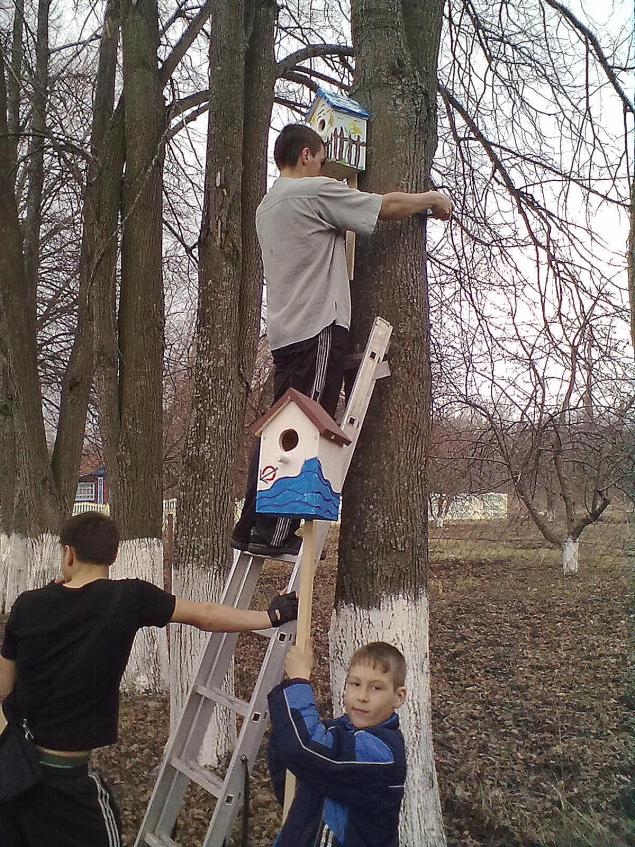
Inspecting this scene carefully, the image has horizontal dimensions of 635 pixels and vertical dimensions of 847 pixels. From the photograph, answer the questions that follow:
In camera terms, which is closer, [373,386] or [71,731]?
[71,731]

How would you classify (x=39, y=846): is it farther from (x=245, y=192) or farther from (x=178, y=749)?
(x=245, y=192)

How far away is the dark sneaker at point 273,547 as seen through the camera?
2885 mm

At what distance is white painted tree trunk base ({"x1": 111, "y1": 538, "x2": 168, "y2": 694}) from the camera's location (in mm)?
6555

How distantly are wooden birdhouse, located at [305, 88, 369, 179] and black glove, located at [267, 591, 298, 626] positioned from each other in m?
1.90

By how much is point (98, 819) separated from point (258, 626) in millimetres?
832

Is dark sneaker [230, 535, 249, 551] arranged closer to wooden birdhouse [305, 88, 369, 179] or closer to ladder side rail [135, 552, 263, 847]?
ladder side rail [135, 552, 263, 847]

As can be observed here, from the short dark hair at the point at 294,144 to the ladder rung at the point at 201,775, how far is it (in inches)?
94.9

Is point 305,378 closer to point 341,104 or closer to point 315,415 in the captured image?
point 315,415

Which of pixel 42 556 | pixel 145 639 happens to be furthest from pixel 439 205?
pixel 42 556

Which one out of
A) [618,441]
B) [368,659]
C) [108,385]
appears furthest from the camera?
[618,441]

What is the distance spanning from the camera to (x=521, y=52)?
5.78 metres

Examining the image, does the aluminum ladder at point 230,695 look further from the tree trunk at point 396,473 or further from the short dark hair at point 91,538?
the short dark hair at point 91,538

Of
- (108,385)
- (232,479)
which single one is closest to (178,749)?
(232,479)

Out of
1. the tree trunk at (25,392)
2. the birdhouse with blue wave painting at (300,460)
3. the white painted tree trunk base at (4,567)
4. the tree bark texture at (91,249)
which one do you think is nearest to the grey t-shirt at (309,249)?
the birdhouse with blue wave painting at (300,460)
